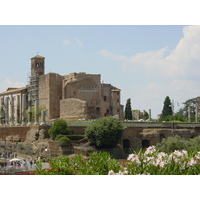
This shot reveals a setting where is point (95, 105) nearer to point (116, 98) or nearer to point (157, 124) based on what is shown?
point (116, 98)

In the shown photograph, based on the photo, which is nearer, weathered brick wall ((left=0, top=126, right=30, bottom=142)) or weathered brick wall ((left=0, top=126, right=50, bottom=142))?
weathered brick wall ((left=0, top=126, right=50, bottom=142))

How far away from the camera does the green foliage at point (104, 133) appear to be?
36.8m

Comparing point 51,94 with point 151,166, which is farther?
point 51,94

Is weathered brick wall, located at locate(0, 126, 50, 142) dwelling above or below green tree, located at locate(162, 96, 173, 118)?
below

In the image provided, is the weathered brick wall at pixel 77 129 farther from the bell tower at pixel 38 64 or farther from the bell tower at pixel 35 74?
the bell tower at pixel 38 64

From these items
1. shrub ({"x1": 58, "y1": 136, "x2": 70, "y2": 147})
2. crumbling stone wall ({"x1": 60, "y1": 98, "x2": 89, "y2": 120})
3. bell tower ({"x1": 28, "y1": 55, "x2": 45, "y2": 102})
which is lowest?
shrub ({"x1": 58, "y1": 136, "x2": 70, "y2": 147})

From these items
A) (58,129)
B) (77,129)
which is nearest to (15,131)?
(58,129)

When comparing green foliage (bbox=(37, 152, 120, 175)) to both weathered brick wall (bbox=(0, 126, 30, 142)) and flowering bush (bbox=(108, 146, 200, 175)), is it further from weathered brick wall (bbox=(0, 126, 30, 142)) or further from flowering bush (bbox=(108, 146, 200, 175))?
weathered brick wall (bbox=(0, 126, 30, 142))

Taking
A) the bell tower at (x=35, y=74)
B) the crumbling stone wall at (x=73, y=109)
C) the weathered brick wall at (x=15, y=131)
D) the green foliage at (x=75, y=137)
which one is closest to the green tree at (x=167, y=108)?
the crumbling stone wall at (x=73, y=109)

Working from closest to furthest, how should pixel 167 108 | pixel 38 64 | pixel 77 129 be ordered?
pixel 77 129, pixel 167 108, pixel 38 64

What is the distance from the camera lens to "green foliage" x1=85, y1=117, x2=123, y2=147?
3684cm

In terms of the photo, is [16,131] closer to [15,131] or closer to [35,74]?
[15,131]

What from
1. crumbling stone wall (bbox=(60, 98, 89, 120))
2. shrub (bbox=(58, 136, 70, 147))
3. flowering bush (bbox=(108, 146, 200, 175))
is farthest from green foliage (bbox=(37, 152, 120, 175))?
crumbling stone wall (bbox=(60, 98, 89, 120))

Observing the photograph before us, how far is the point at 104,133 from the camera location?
121 ft
